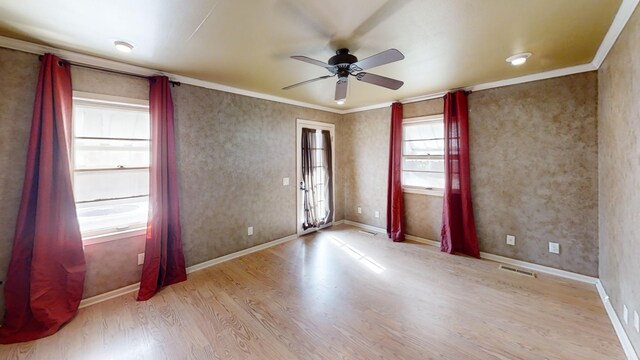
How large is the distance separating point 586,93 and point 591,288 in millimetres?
2220

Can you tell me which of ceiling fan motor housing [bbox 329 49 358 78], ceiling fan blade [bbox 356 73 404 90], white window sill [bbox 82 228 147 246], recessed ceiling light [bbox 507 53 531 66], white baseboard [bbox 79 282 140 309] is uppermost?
recessed ceiling light [bbox 507 53 531 66]

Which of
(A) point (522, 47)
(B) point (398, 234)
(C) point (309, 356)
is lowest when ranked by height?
(C) point (309, 356)

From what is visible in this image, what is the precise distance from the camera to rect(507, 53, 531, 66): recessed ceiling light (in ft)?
8.32

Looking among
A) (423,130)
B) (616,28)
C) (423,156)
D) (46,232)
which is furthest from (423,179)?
(46,232)

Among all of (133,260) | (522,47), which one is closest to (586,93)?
(522,47)

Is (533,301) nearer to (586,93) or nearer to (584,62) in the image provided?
(586,93)

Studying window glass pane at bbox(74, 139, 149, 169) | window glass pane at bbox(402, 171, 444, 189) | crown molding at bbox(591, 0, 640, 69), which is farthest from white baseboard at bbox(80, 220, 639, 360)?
crown molding at bbox(591, 0, 640, 69)

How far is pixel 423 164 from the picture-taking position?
4398mm

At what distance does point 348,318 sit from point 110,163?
3.02 m

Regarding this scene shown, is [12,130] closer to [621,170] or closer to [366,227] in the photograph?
[366,227]

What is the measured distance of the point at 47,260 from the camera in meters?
2.26

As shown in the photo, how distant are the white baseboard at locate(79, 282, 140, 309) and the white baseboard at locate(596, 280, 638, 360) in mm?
4509

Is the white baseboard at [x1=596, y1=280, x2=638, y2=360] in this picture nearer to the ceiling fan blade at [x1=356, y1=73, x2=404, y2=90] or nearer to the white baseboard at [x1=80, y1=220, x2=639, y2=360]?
the white baseboard at [x1=80, y1=220, x2=639, y2=360]

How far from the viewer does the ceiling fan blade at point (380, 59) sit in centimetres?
185
